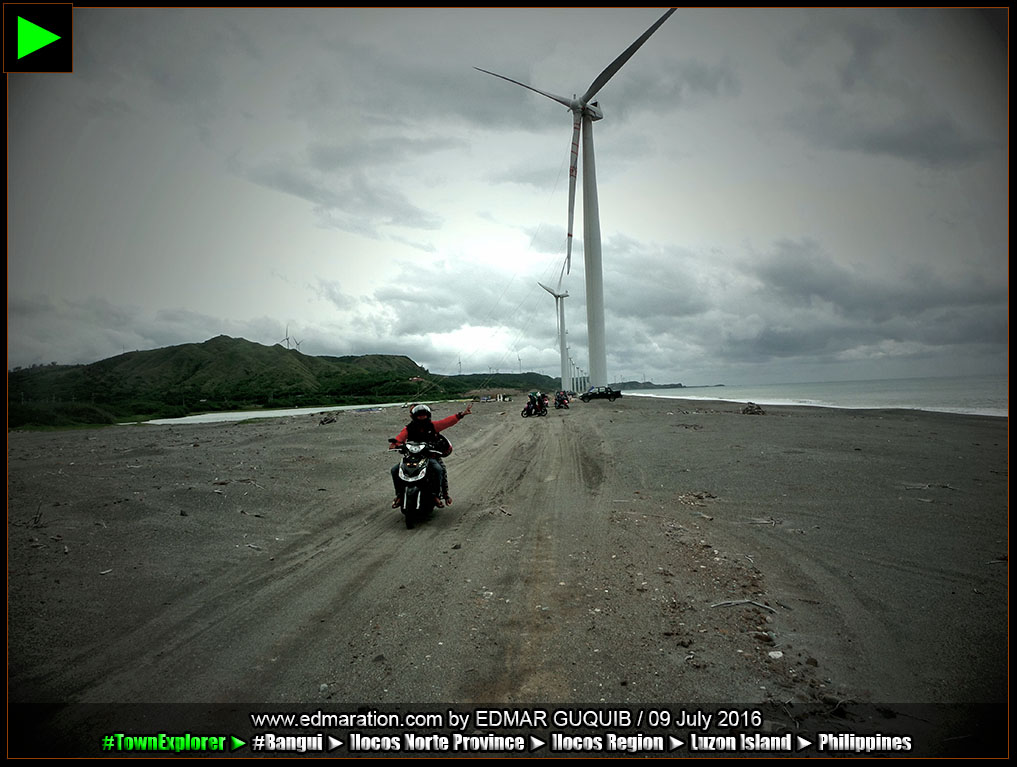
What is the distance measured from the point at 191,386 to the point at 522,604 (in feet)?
568

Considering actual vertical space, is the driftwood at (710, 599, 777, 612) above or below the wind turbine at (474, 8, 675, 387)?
below

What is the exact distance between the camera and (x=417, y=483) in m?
8.39

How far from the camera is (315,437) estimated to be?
21.5m

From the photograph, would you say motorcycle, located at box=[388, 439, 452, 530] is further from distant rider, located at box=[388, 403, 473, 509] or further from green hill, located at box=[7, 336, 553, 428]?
green hill, located at box=[7, 336, 553, 428]

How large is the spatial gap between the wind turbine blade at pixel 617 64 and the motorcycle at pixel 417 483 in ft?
98.8

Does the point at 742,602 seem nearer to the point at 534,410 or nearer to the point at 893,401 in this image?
the point at 534,410

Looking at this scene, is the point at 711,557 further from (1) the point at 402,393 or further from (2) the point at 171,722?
(1) the point at 402,393

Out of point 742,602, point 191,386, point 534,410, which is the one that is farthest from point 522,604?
point 191,386

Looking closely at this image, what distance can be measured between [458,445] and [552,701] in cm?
1830

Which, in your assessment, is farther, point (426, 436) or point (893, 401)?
point (893, 401)

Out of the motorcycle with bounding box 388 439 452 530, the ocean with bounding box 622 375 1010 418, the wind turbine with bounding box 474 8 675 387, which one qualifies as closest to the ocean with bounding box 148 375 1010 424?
the ocean with bounding box 622 375 1010 418

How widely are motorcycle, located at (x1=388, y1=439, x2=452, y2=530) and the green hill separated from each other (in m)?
40.4

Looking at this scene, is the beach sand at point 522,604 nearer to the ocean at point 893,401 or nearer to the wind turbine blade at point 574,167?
the ocean at point 893,401

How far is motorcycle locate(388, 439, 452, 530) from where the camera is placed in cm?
831
